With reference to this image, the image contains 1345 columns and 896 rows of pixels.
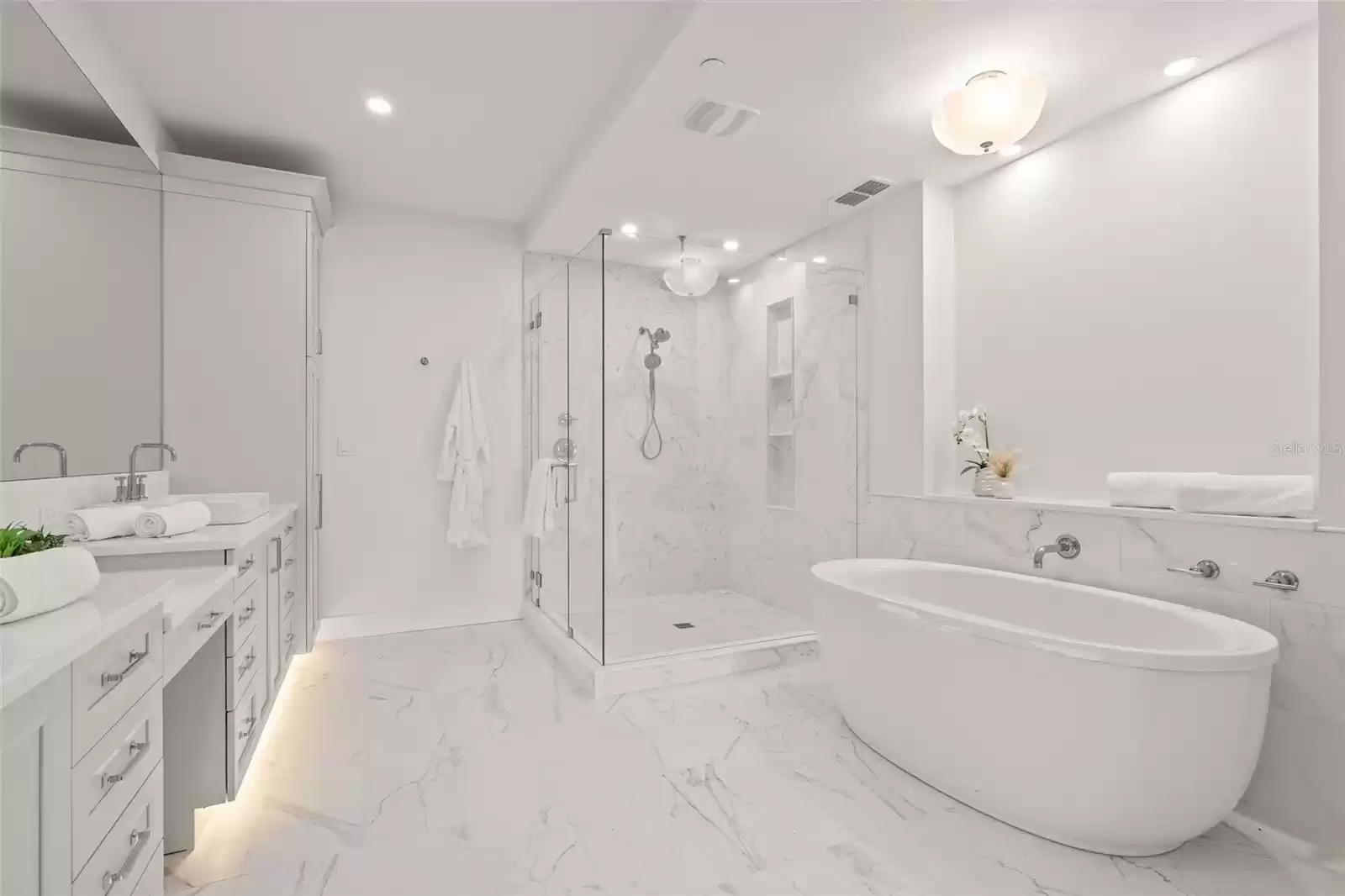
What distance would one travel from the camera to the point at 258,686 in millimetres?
2123

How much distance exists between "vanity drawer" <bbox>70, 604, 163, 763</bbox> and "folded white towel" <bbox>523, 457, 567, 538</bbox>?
214cm

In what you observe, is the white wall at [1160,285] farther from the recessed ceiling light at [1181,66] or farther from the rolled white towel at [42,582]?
the rolled white towel at [42,582]

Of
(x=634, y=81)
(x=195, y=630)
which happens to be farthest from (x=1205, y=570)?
(x=195, y=630)

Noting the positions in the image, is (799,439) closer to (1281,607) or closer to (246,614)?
(1281,607)

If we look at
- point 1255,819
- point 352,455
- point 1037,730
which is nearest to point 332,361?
point 352,455

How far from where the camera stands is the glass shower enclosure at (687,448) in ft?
10.3

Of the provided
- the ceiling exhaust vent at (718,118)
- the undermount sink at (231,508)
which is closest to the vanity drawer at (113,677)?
the undermount sink at (231,508)

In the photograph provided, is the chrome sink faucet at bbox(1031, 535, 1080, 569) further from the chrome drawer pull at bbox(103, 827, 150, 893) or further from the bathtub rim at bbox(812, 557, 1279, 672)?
the chrome drawer pull at bbox(103, 827, 150, 893)

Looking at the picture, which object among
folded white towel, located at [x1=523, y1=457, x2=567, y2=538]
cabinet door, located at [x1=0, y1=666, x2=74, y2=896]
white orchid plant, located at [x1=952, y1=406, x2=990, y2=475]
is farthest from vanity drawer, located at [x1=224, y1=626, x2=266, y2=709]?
white orchid plant, located at [x1=952, y1=406, x2=990, y2=475]

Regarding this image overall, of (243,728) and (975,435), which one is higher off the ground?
(975,435)

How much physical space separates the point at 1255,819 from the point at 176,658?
9.53ft

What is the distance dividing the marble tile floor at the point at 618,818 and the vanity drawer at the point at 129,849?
460 mm

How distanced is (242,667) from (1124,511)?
2910 millimetres

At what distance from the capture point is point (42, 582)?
3.46 ft
